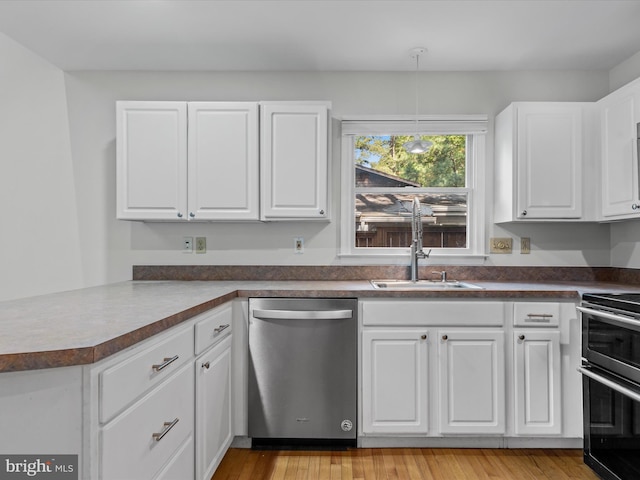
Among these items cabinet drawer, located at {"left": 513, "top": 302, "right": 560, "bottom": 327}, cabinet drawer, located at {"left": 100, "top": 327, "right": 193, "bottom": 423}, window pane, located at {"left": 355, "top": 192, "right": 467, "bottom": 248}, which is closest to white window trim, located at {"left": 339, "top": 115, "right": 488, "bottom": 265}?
window pane, located at {"left": 355, "top": 192, "right": 467, "bottom": 248}

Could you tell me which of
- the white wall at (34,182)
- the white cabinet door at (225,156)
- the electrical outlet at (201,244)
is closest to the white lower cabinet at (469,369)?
the white cabinet door at (225,156)

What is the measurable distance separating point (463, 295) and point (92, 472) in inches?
74.5

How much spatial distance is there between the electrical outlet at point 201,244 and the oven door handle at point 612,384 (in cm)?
238

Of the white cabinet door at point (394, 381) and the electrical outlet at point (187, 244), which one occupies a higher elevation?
the electrical outlet at point (187, 244)

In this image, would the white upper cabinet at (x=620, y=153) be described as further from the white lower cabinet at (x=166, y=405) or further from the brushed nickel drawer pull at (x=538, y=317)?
the white lower cabinet at (x=166, y=405)

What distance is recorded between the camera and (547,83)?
299cm

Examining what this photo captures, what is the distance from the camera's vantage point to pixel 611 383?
6.14ft

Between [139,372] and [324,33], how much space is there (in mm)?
2084

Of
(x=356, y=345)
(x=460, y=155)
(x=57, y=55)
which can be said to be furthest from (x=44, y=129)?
(x=460, y=155)

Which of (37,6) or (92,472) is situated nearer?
(92,472)

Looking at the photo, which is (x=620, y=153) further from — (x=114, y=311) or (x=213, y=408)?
(x=114, y=311)

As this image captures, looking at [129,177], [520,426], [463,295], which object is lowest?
[520,426]

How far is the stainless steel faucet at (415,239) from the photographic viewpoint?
2820 mm

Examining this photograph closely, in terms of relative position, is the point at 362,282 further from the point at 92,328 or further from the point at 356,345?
the point at 92,328
